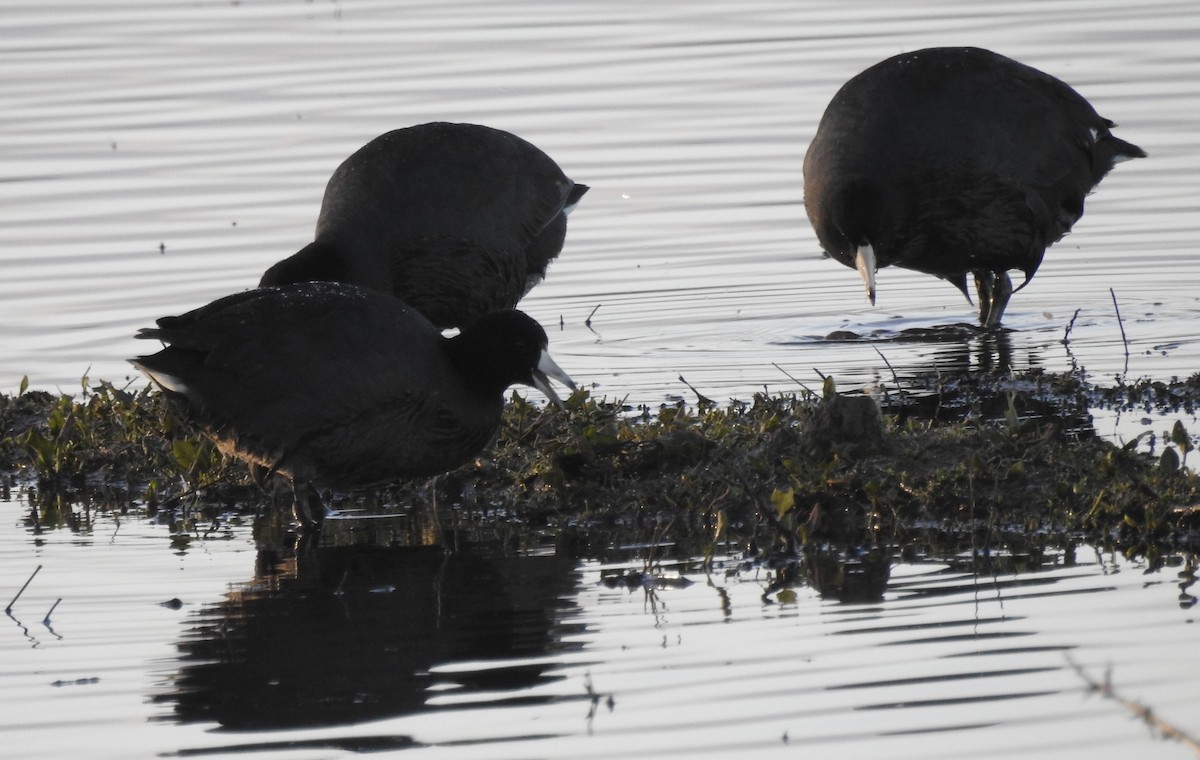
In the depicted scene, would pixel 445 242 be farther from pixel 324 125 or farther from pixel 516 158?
pixel 324 125

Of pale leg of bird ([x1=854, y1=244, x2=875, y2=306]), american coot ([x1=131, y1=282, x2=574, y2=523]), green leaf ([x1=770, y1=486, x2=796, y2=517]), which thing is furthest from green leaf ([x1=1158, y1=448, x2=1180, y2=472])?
pale leg of bird ([x1=854, y1=244, x2=875, y2=306])

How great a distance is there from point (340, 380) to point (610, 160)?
27.1ft

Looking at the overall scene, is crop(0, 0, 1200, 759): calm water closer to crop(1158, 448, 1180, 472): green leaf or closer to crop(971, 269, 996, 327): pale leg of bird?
crop(971, 269, 996, 327): pale leg of bird

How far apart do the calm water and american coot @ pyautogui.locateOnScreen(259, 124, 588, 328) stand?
A: 684mm

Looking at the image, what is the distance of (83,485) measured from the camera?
861 cm

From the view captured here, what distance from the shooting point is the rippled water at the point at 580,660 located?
16.8 ft

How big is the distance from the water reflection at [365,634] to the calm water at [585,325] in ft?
0.06

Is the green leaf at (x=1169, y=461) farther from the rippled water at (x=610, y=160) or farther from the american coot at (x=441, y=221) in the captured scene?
the american coot at (x=441, y=221)

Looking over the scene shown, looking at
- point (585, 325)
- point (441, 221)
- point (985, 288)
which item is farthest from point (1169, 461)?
point (585, 325)

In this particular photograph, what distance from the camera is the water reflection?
5578 mm

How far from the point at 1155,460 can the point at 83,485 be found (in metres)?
4.40

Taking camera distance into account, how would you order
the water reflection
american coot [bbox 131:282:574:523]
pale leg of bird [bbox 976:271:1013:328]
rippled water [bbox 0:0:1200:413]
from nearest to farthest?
the water reflection < american coot [bbox 131:282:574:523] < rippled water [bbox 0:0:1200:413] < pale leg of bird [bbox 976:271:1013:328]

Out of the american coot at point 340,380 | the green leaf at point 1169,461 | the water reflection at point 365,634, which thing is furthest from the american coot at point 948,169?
the water reflection at point 365,634

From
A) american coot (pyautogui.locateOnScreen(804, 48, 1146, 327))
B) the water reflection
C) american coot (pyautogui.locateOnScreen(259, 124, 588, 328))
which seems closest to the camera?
the water reflection
